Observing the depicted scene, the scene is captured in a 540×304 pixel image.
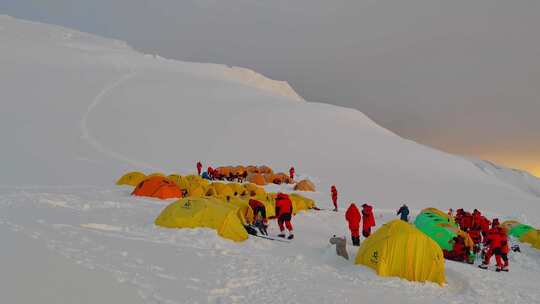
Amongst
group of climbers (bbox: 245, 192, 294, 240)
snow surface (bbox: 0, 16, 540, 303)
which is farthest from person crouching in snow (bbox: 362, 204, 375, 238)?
group of climbers (bbox: 245, 192, 294, 240)

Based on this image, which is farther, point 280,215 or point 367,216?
point 367,216

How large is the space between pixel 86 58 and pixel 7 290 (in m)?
79.4

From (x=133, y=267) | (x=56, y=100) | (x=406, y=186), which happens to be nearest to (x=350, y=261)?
(x=133, y=267)

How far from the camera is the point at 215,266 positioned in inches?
350

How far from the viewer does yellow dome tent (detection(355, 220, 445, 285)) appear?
9523mm

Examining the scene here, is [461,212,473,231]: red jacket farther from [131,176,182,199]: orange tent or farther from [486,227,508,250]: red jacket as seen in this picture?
[131,176,182,199]: orange tent

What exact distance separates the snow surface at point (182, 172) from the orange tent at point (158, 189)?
115cm

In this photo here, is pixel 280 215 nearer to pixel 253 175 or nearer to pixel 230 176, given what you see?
pixel 253 175

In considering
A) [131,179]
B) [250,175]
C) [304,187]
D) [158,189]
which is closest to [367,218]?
[158,189]

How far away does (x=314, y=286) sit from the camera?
8.36 metres

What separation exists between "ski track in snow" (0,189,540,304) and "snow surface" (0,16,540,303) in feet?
0.16

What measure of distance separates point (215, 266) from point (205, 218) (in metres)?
3.39

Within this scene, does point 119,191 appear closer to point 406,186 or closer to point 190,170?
point 190,170

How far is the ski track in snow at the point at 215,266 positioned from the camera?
296 inches
